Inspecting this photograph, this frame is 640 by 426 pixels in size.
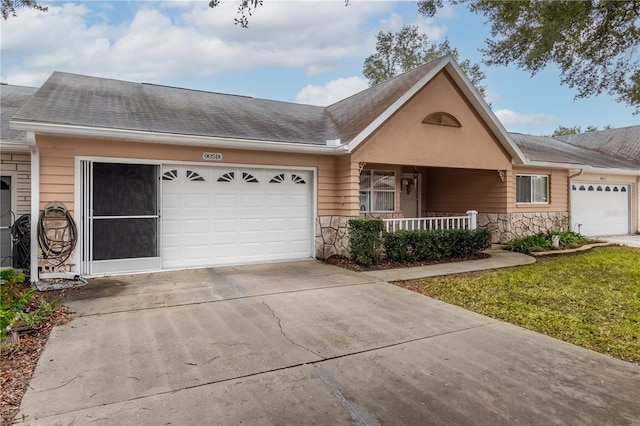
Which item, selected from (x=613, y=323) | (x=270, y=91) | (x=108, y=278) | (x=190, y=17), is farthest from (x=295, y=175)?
(x=270, y=91)

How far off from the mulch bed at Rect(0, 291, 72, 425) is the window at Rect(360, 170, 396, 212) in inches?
332

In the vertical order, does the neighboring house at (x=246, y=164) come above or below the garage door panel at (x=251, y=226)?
above

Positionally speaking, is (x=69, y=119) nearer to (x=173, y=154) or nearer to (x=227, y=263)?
(x=173, y=154)

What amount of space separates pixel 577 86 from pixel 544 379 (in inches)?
248

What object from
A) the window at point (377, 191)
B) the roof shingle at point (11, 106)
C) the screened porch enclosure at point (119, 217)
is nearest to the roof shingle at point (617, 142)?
the window at point (377, 191)

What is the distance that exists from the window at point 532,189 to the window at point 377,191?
4491 mm

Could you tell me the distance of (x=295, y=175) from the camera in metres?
9.78

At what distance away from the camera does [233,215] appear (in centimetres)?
904

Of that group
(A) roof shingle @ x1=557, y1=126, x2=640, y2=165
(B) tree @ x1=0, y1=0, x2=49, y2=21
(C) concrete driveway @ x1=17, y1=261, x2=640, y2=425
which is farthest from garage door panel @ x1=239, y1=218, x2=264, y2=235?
(A) roof shingle @ x1=557, y1=126, x2=640, y2=165

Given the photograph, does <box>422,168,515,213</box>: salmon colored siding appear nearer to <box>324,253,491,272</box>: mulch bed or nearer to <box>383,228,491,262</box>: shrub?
<box>383,228,491,262</box>: shrub

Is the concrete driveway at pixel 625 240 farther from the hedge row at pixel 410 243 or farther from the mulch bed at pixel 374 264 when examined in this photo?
the mulch bed at pixel 374 264

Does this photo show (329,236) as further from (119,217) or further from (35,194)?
(35,194)

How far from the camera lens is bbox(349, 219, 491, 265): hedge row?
896 centimetres

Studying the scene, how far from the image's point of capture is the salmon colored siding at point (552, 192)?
12.6m
